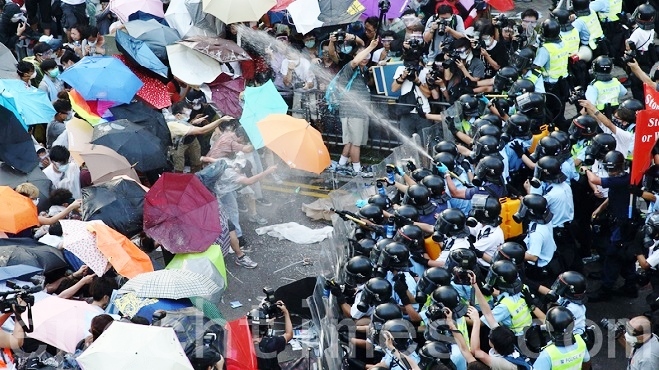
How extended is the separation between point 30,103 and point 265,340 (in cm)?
546

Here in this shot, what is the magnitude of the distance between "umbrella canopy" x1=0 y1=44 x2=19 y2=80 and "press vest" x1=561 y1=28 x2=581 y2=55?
682 cm

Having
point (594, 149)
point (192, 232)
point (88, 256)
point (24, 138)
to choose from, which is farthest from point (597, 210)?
point (24, 138)

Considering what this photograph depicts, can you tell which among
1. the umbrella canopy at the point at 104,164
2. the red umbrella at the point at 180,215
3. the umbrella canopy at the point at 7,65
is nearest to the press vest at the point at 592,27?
the red umbrella at the point at 180,215

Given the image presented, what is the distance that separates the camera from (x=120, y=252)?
10.8 metres

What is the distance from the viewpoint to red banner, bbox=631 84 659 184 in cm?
1128

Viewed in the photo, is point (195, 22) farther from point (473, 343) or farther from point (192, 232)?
point (473, 343)

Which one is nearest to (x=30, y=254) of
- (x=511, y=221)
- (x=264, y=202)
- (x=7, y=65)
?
(x=264, y=202)

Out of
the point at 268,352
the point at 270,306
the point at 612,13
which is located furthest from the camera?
the point at 612,13

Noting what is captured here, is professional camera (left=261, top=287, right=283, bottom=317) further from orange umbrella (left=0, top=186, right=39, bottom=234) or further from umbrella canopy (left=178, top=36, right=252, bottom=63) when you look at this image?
umbrella canopy (left=178, top=36, right=252, bottom=63)

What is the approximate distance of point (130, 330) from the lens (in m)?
8.84

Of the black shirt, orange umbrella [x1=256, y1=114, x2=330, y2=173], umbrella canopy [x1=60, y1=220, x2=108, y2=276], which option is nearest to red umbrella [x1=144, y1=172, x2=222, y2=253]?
umbrella canopy [x1=60, y1=220, x2=108, y2=276]

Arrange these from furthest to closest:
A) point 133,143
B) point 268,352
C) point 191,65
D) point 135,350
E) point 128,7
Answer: point 128,7 → point 191,65 → point 133,143 → point 268,352 → point 135,350

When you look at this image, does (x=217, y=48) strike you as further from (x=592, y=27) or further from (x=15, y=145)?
(x=592, y=27)

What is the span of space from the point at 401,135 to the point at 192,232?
418 cm
